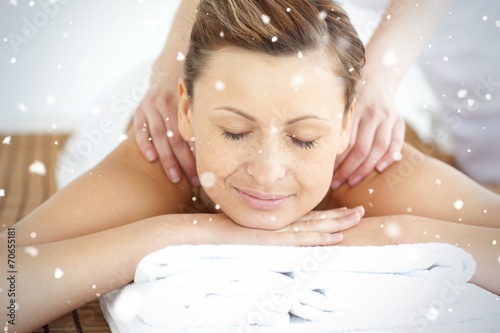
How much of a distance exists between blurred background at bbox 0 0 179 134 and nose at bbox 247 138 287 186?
45 centimetres

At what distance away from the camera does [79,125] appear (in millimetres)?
1370

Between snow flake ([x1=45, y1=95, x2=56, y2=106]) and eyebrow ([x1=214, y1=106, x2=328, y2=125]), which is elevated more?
eyebrow ([x1=214, y1=106, x2=328, y2=125])

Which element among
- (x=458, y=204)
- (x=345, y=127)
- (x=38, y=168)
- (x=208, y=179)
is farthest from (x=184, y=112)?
(x=38, y=168)

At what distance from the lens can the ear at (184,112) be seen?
98 cm

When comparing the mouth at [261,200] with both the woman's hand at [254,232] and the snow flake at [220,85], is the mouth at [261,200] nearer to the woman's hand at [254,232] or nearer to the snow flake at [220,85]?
the woman's hand at [254,232]

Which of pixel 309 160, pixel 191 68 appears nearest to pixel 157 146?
pixel 191 68

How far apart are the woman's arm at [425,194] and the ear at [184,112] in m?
0.30

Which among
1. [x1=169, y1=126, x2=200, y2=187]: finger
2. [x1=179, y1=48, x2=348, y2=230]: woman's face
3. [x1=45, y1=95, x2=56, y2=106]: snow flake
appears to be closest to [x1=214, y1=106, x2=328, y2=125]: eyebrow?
[x1=179, y1=48, x2=348, y2=230]: woman's face

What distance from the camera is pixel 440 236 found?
943 millimetres

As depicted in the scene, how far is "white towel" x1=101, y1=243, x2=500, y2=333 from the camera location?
0.78 meters

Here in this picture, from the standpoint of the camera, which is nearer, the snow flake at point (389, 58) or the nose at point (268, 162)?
the nose at point (268, 162)

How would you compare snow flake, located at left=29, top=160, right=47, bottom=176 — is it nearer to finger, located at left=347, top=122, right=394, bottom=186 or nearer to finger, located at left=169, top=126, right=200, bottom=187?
finger, located at left=169, top=126, right=200, bottom=187

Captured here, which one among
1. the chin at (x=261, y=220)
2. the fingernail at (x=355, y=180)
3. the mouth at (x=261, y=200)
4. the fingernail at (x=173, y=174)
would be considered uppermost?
the fingernail at (x=355, y=180)

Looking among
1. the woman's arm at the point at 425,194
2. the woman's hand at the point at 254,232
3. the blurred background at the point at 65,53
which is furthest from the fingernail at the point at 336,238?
the blurred background at the point at 65,53
